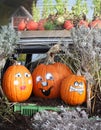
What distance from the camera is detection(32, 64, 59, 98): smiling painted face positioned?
11.5 ft

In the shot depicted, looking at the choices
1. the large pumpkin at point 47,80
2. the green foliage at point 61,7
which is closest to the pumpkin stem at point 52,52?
the large pumpkin at point 47,80

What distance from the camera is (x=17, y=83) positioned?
343 cm

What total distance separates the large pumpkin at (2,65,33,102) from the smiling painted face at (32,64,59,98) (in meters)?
0.09

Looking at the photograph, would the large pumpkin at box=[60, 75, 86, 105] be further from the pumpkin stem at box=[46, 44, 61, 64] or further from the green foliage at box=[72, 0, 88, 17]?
the green foliage at box=[72, 0, 88, 17]

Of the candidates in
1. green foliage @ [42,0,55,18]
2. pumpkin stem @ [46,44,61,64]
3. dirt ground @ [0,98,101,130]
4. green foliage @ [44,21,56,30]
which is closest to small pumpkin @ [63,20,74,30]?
green foliage @ [44,21,56,30]

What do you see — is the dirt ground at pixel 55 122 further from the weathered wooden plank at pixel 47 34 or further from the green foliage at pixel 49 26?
the green foliage at pixel 49 26

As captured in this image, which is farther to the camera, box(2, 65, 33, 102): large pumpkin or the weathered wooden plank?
the weathered wooden plank

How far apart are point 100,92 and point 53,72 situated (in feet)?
1.60

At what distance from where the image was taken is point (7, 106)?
3242 mm

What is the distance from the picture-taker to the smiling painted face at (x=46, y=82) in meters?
3.50

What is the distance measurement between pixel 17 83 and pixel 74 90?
536mm

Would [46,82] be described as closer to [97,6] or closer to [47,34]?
[47,34]

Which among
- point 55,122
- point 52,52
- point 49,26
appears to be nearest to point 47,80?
point 52,52

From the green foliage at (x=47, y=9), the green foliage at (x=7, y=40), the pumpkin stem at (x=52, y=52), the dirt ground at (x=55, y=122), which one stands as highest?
the green foliage at (x=47, y=9)
